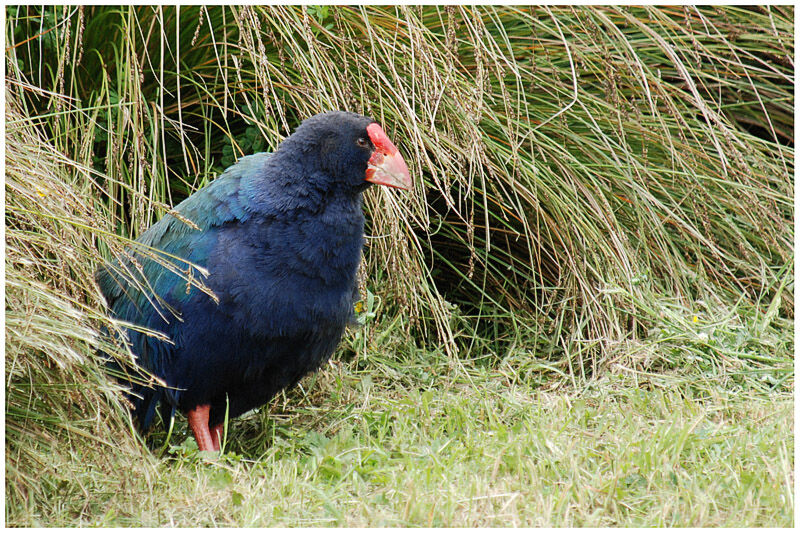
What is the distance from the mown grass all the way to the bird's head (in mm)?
Result: 366

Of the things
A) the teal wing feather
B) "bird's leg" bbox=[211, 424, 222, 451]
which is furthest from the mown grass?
the teal wing feather

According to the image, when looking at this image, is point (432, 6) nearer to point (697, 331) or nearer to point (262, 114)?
point (262, 114)

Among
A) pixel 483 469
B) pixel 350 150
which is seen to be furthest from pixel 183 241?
pixel 483 469

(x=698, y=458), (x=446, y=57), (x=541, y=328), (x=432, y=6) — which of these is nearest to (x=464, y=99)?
(x=446, y=57)

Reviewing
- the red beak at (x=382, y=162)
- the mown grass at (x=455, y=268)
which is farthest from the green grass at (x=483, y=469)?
the red beak at (x=382, y=162)

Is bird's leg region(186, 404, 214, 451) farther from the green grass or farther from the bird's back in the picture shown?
the green grass

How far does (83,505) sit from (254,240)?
0.83m

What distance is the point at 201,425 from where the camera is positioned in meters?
2.75

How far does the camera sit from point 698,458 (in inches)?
93.5

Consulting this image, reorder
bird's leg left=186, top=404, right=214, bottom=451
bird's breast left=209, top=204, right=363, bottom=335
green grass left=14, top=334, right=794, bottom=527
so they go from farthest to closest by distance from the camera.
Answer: bird's leg left=186, top=404, right=214, bottom=451 → bird's breast left=209, top=204, right=363, bottom=335 → green grass left=14, top=334, right=794, bottom=527

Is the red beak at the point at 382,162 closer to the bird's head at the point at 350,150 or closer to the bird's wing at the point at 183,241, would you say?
the bird's head at the point at 350,150

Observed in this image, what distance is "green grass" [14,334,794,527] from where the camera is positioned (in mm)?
2143

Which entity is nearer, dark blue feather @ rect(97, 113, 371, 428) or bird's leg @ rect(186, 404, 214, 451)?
dark blue feather @ rect(97, 113, 371, 428)

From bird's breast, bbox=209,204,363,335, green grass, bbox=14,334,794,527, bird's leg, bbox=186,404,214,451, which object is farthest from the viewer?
bird's leg, bbox=186,404,214,451
